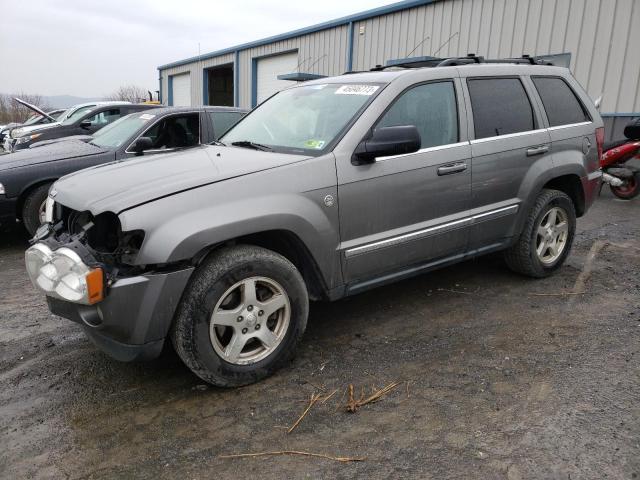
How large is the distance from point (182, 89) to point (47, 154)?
70.7ft

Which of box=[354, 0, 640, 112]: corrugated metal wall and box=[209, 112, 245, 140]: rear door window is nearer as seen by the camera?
box=[209, 112, 245, 140]: rear door window

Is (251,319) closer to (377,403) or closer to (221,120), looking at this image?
(377,403)

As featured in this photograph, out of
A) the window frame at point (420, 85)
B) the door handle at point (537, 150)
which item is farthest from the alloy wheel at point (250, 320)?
the door handle at point (537, 150)

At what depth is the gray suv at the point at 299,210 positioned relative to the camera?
256 cm

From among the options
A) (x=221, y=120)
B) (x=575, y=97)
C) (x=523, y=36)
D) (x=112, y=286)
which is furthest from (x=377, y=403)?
(x=523, y=36)

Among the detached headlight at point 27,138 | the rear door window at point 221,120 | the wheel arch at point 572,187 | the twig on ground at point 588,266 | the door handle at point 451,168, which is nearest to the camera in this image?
the door handle at point 451,168

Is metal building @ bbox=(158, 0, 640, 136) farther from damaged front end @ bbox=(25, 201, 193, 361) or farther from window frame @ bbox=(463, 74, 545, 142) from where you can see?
damaged front end @ bbox=(25, 201, 193, 361)

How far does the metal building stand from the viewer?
9133 mm

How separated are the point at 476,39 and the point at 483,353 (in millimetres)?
9759

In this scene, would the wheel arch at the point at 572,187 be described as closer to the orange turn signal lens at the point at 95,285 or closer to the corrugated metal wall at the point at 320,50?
the orange turn signal lens at the point at 95,285

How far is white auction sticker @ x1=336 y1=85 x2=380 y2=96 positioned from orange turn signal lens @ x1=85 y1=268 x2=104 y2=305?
2011 millimetres

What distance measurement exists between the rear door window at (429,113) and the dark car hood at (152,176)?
2.65ft

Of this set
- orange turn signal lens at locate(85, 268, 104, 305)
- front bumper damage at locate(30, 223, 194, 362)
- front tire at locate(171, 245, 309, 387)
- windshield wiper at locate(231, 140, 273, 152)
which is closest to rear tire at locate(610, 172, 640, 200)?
windshield wiper at locate(231, 140, 273, 152)

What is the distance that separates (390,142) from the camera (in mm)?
3020
